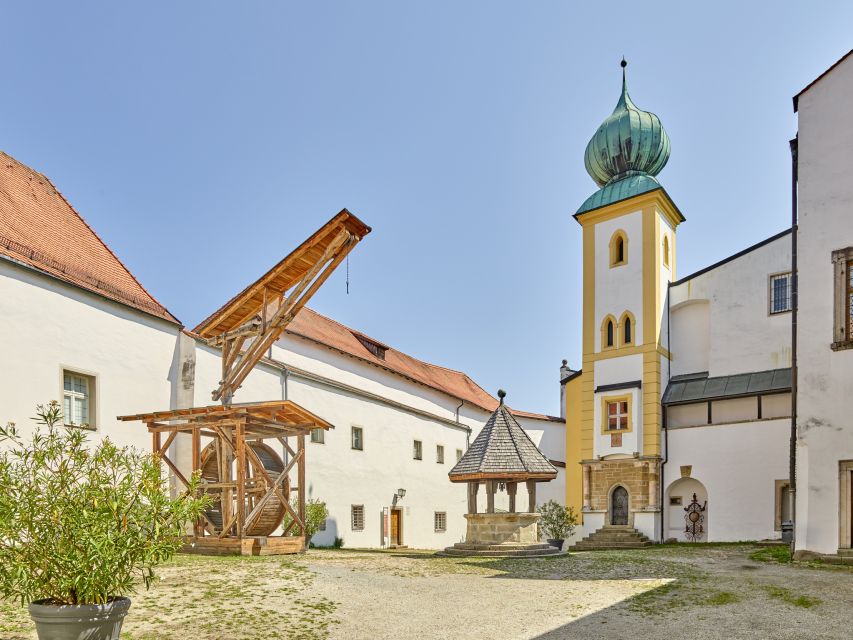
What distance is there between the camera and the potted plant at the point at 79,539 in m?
5.98

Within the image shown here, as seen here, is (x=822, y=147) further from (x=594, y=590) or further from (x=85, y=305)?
(x=85, y=305)

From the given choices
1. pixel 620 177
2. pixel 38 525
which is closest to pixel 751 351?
pixel 620 177

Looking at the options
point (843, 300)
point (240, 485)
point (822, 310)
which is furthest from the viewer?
point (822, 310)

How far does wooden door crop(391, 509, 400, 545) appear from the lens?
28595mm

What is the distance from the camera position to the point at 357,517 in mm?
26266

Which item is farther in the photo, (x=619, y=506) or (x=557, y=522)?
(x=557, y=522)

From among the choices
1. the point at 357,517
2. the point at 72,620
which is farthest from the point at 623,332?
the point at 72,620

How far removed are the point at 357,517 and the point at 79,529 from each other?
68.2 feet

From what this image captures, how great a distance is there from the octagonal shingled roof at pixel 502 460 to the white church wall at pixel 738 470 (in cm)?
1034

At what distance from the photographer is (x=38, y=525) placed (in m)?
6.14

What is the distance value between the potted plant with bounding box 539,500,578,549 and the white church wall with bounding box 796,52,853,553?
14.8 meters

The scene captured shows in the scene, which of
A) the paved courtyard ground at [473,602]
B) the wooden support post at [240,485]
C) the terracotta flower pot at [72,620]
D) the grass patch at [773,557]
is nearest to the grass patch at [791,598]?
the paved courtyard ground at [473,602]

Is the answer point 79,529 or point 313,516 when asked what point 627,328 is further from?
point 79,529

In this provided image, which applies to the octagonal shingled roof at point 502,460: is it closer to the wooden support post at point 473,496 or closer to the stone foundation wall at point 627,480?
the wooden support post at point 473,496
